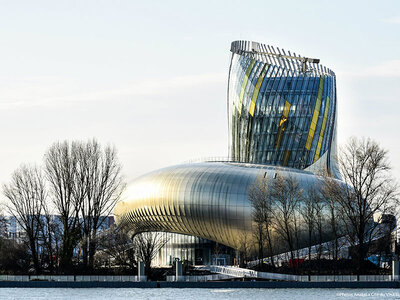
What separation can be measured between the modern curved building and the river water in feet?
97.6

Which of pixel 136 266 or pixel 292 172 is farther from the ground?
pixel 292 172

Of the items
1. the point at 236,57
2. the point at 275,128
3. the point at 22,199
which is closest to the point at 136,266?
the point at 22,199

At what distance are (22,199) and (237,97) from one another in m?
52.6

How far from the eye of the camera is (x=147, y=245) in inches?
3568

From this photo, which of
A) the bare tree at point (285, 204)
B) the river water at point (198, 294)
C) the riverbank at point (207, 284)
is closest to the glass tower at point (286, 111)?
the bare tree at point (285, 204)

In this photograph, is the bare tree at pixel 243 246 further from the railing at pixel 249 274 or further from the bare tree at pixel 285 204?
the railing at pixel 249 274

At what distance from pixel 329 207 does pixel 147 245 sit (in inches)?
703

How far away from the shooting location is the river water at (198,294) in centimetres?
6258

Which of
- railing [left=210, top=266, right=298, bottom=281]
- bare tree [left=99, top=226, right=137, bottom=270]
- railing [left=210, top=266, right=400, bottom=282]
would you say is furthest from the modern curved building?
railing [left=210, top=266, right=400, bottom=282]

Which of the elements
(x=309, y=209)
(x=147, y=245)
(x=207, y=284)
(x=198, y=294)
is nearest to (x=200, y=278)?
(x=207, y=284)

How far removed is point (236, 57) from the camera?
14025 centimetres

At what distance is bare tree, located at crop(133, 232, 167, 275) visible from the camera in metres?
85.3

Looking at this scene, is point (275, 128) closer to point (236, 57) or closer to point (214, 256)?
point (236, 57)

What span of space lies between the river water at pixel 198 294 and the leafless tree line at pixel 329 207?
30.4 ft
